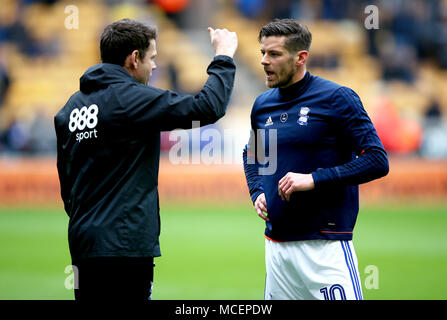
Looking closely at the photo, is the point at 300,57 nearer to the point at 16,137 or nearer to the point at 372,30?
the point at 16,137

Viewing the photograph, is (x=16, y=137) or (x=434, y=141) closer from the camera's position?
(x=434, y=141)

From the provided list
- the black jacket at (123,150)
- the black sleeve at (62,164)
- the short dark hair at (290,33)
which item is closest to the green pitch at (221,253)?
the black sleeve at (62,164)

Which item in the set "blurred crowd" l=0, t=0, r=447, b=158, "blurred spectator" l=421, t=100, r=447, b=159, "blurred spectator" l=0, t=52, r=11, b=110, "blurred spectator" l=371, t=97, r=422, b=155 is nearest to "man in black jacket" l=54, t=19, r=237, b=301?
"blurred spectator" l=371, t=97, r=422, b=155

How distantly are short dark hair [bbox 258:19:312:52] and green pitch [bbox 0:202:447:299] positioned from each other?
12.6 ft

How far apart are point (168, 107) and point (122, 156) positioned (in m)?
0.40

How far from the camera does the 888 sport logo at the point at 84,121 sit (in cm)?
368

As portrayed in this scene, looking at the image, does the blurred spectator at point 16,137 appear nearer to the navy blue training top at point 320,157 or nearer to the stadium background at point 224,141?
the stadium background at point 224,141

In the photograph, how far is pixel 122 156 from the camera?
3648 millimetres

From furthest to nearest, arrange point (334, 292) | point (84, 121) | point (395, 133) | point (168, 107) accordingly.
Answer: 1. point (395, 133)
2. point (334, 292)
3. point (84, 121)
4. point (168, 107)

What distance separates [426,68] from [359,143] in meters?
20.8

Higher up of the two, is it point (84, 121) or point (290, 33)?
point (290, 33)

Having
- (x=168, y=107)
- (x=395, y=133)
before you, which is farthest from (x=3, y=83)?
(x=168, y=107)

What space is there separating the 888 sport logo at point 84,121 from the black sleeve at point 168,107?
20 cm

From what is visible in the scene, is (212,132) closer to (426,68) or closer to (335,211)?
(426,68)
